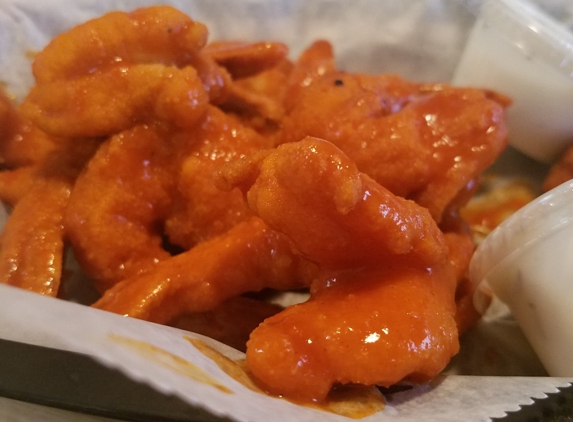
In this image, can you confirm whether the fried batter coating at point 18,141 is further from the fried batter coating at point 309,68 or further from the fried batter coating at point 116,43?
the fried batter coating at point 309,68

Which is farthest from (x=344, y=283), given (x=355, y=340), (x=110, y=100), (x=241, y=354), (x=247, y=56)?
(x=247, y=56)

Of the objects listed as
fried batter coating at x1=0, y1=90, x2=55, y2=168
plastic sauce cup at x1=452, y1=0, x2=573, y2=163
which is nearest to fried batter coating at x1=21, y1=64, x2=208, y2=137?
fried batter coating at x1=0, y1=90, x2=55, y2=168

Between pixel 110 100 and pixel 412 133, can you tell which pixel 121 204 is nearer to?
pixel 110 100

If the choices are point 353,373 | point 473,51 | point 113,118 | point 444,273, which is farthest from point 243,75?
point 353,373

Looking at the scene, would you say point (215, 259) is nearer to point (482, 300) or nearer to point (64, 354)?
point (64, 354)

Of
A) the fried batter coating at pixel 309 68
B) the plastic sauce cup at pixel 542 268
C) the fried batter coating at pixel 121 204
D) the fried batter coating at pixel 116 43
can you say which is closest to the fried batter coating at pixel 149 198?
the fried batter coating at pixel 121 204

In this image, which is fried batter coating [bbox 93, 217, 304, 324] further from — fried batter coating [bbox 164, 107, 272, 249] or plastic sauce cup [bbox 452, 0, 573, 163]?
plastic sauce cup [bbox 452, 0, 573, 163]
